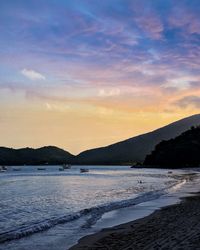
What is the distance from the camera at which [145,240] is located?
13.1m

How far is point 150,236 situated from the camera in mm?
13906

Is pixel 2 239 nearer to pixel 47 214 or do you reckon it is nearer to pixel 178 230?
pixel 178 230

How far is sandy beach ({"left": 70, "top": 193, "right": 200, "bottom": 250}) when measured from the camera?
12.2m

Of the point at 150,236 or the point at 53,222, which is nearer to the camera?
the point at 150,236

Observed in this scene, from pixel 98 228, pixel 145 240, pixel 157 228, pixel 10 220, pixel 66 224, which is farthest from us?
pixel 10 220

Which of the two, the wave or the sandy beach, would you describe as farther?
the wave

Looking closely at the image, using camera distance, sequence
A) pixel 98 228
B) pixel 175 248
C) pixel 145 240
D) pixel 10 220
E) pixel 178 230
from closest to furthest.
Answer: pixel 175 248, pixel 145 240, pixel 178 230, pixel 98 228, pixel 10 220

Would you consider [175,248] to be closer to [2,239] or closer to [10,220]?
[2,239]

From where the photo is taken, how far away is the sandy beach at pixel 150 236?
481 inches

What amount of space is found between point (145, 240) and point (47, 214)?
10.9m

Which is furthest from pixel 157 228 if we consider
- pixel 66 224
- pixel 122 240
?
pixel 66 224

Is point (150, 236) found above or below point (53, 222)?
below

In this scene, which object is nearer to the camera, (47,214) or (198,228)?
(198,228)

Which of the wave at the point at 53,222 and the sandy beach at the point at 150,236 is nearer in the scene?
the sandy beach at the point at 150,236
